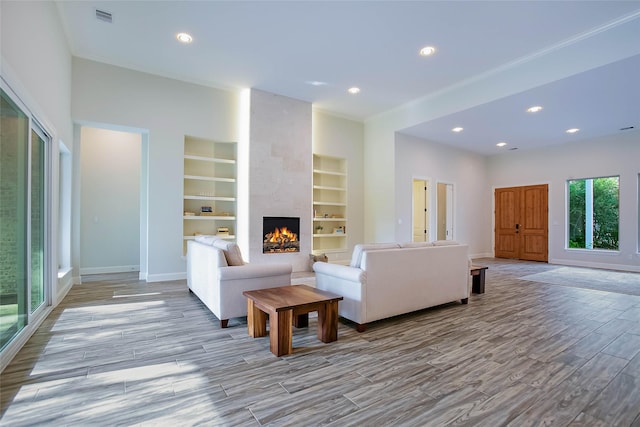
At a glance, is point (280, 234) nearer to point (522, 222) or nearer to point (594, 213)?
point (522, 222)

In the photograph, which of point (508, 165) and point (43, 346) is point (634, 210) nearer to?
point (508, 165)

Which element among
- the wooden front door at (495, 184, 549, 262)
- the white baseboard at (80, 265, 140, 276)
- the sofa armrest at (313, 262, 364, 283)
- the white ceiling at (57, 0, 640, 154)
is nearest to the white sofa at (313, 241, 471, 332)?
the sofa armrest at (313, 262, 364, 283)

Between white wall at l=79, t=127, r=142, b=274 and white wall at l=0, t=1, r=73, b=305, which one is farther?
white wall at l=79, t=127, r=142, b=274

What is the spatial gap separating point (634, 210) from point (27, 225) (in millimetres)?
11045

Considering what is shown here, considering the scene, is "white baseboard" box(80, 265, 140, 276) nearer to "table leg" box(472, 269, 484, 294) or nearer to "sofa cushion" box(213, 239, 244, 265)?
"sofa cushion" box(213, 239, 244, 265)

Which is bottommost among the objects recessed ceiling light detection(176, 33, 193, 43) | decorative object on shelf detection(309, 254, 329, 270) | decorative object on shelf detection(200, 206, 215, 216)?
decorative object on shelf detection(309, 254, 329, 270)

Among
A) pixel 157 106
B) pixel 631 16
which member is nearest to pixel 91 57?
pixel 157 106

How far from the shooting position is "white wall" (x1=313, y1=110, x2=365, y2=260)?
7.99 metres

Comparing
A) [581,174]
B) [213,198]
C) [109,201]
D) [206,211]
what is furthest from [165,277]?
[581,174]

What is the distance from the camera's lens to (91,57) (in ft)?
17.7

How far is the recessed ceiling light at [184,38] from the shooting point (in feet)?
15.5

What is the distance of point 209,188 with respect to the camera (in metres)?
6.84

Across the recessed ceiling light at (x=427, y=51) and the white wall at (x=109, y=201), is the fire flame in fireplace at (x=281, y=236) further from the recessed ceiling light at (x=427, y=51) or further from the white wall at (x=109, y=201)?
the recessed ceiling light at (x=427, y=51)

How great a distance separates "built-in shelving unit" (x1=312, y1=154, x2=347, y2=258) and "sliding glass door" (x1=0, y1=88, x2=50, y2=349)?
5.42m
